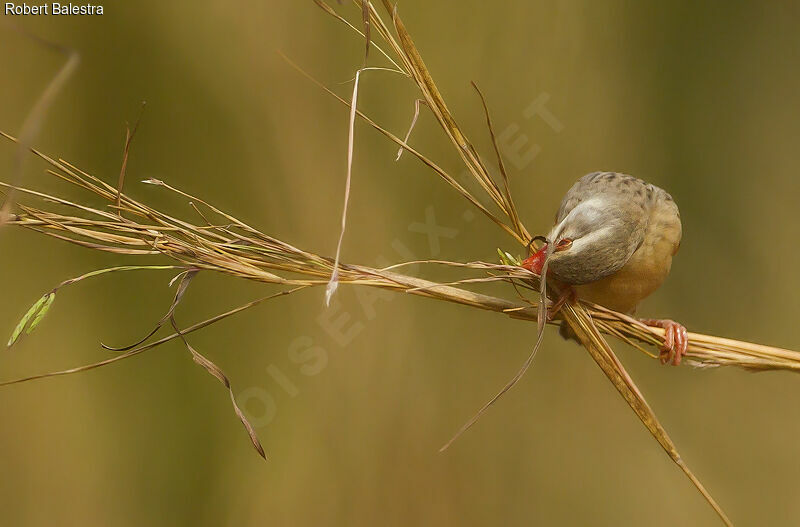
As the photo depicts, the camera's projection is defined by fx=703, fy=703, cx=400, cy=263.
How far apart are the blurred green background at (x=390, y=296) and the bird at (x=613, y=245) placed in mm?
466

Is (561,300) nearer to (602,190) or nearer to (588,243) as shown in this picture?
(588,243)

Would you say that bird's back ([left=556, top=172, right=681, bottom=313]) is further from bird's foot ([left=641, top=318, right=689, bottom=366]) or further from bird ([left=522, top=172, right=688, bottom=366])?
bird's foot ([left=641, top=318, right=689, bottom=366])

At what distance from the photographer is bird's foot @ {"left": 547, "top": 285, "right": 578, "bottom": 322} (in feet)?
2.44

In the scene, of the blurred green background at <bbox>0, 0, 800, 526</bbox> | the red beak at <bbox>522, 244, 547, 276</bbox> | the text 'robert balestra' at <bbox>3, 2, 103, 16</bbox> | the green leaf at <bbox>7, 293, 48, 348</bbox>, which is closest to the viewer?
the green leaf at <bbox>7, 293, 48, 348</bbox>

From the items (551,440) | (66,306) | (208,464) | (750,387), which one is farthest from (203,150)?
(750,387)

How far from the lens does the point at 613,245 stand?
2.58ft

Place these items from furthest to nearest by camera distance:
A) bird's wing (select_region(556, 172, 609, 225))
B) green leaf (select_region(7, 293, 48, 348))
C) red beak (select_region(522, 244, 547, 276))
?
bird's wing (select_region(556, 172, 609, 225)) → red beak (select_region(522, 244, 547, 276)) → green leaf (select_region(7, 293, 48, 348))

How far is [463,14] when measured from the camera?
1.44 metres

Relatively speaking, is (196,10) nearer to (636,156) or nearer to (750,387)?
(636,156)

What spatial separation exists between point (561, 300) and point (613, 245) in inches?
→ 4.0

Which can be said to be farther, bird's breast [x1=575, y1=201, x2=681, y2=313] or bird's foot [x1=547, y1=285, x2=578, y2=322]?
bird's breast [x1=575, y1=201, x2=681, y2=313]

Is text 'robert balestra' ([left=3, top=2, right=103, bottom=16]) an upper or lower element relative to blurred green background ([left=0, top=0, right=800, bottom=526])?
upper

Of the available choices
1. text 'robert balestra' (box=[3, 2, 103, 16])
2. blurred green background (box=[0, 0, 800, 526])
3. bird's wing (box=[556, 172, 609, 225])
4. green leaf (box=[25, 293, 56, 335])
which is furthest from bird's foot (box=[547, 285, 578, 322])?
text 'robert balestra' (box=[3, 2, 103, 16])

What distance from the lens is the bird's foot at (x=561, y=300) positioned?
29.3 inches
